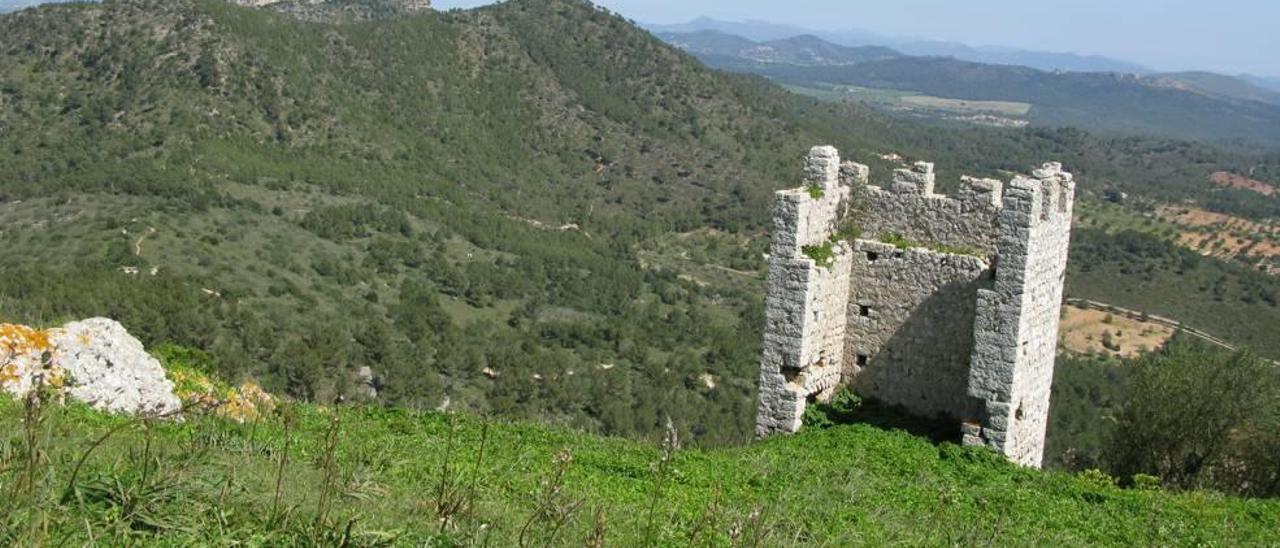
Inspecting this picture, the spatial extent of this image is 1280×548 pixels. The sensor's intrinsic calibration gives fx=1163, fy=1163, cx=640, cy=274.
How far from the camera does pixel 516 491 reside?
8.66m

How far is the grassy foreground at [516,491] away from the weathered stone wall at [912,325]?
96 centimetres

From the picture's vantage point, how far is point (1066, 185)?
13422mm

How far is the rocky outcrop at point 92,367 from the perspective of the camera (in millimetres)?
10750

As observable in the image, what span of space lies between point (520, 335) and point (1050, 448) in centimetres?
2117

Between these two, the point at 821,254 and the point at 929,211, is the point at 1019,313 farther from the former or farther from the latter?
the point at 821,254

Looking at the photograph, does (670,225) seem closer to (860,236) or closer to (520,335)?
(520,335)

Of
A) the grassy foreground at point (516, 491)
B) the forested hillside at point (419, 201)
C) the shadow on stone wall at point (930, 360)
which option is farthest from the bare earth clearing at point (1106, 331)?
the grassy foreground at point (516, 491)

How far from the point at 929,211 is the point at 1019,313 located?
6.89ft

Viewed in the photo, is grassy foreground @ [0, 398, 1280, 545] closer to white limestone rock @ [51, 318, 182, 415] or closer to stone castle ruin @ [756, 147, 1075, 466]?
stone castle ruin @ [756, 147, 1075, 466]

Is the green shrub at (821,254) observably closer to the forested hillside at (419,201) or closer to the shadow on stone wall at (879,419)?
the shadow on stone wall at (879,419)

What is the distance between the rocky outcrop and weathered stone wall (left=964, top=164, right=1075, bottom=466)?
338 inches

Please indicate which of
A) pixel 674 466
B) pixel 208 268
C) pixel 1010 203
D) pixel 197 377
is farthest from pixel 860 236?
pixel 208 268

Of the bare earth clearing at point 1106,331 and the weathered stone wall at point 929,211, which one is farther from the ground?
the weathered stone wall at point 929,211

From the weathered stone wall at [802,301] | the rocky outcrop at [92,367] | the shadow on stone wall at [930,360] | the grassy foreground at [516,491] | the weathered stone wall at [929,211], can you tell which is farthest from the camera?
the shadow on stone wall at [930,360]
